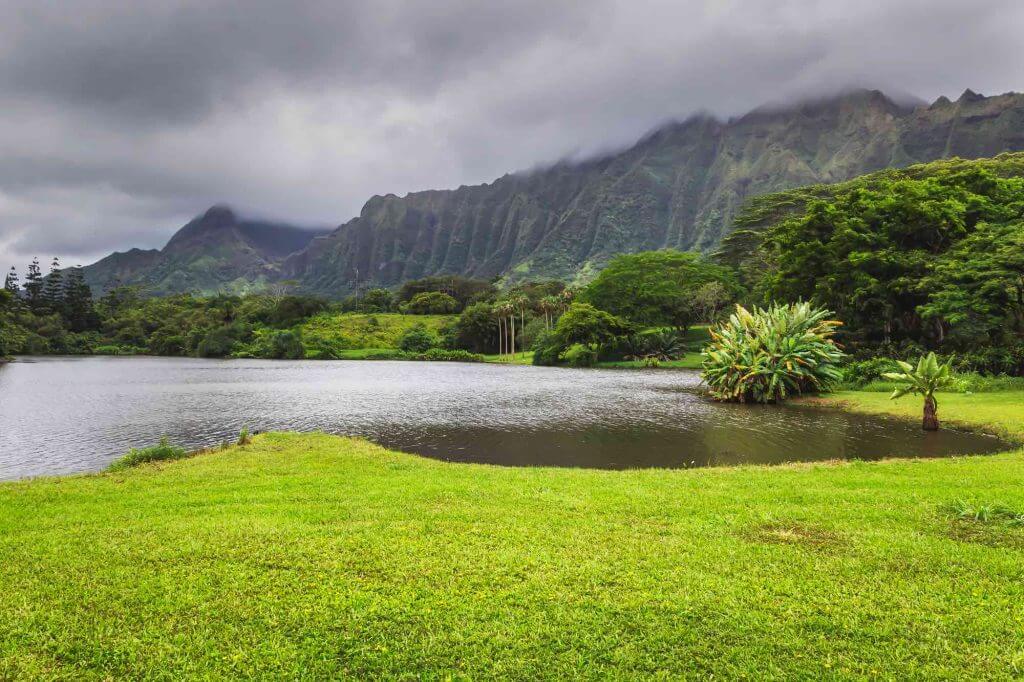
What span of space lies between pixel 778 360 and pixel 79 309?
165679 mm

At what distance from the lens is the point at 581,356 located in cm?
7144

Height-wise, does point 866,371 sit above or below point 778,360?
below

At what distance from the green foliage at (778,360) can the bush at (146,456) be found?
2786 cm

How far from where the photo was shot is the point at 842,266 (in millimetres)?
39781

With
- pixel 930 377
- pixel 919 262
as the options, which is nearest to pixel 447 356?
pixel 919 262

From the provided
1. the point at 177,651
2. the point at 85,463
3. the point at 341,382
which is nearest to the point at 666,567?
the point at 177,651

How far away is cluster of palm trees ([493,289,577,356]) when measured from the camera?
93.4 metres

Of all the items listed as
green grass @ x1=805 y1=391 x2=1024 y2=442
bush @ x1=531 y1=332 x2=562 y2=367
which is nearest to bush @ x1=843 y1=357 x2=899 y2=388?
green grass @ x1=805 y1=391 x2=1024 y2=442

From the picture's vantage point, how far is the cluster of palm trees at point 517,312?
9337 cm

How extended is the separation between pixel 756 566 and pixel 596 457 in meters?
11.0

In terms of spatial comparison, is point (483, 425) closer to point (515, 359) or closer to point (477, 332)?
point (515, 359)

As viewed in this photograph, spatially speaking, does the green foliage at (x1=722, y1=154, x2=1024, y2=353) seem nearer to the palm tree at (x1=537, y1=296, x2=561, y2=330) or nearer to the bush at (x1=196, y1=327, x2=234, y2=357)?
the palm tree at (x1=537, y1=296, x2=561, y2=330)

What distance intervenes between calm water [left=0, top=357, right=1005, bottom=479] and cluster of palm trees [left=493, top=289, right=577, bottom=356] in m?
52.1

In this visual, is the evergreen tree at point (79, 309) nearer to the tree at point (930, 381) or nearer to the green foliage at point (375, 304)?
the green foliage at point (375, 304)
